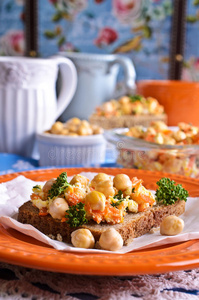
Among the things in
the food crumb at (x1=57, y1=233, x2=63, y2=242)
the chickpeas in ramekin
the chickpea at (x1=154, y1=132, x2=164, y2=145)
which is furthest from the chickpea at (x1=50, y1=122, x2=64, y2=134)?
the food crumb at (x1=57, y1=233, x2=63, y2=242)

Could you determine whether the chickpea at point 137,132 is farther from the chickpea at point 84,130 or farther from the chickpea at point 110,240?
the chickpea at point 110,240

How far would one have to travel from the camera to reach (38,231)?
0.76 metres

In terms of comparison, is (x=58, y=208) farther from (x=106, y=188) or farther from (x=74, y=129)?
(x=74, y=129)

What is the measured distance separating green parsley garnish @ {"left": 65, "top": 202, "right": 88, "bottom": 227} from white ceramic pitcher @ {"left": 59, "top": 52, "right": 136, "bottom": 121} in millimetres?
1792

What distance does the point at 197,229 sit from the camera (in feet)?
2.74

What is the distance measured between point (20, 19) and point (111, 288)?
3.74 meters

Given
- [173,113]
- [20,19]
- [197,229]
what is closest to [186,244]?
[197,229]

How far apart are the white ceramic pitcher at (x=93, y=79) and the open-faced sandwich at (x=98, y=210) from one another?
5.53ft

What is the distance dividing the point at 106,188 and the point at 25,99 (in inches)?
36.4

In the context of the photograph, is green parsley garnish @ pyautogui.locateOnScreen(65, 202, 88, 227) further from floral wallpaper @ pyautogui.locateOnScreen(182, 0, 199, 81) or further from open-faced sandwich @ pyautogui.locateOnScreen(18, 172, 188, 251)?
floral wallpaper @ pyautogui.locateOnScreen(182, 0, 199, 81)

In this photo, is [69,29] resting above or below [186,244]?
above

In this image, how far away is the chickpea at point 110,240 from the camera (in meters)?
0.72

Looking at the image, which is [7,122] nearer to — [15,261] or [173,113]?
[173,113]

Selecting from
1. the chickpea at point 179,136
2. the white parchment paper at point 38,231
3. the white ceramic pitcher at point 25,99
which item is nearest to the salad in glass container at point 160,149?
the chickpea at point 179,136
